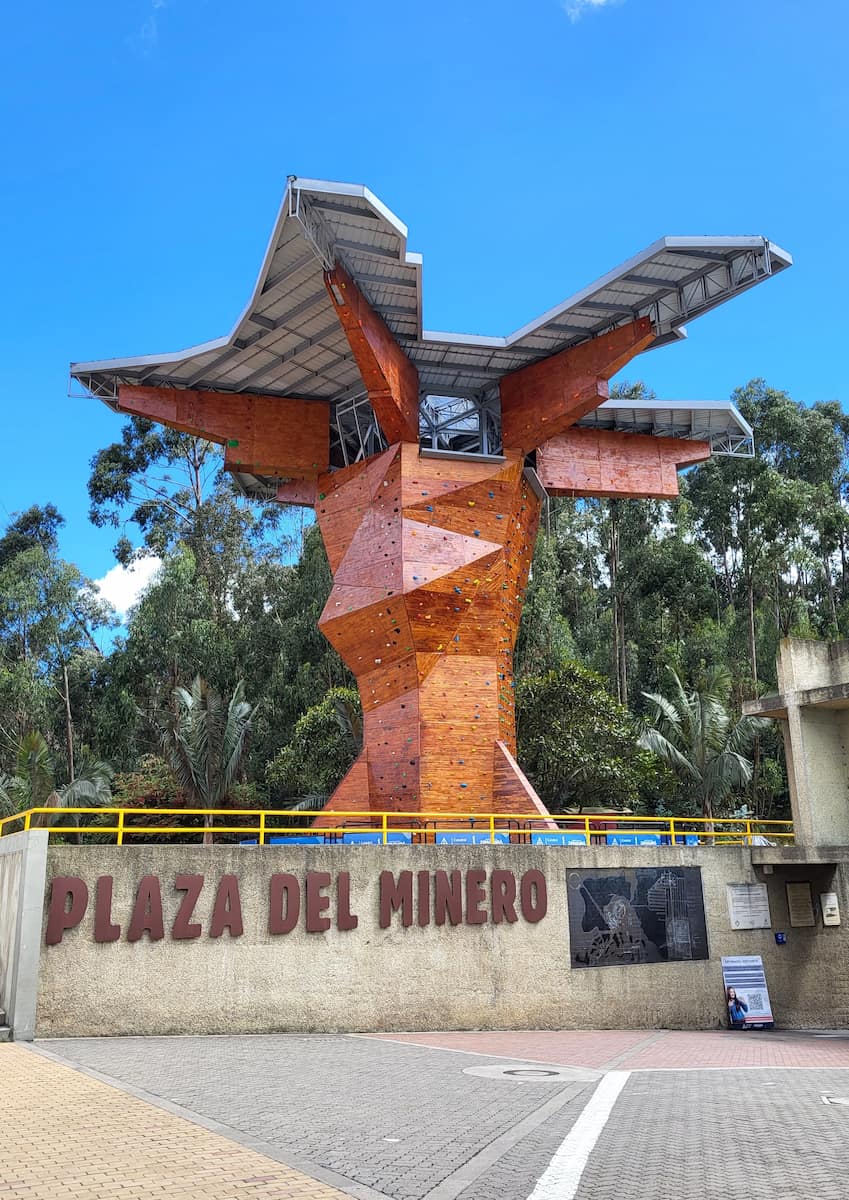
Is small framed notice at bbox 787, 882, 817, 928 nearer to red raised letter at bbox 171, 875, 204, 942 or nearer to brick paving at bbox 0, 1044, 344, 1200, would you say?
red raised letter at bbox 171, 875, 204, 942

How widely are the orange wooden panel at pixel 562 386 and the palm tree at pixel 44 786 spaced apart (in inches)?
614

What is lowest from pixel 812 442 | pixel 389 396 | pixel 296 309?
pixel 389 396

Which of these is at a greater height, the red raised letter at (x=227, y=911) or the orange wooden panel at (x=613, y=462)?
the orange wooden panel at (x=613, y=462)

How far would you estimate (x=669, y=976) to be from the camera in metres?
19.4

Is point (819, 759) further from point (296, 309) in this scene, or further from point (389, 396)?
point (296, 309)

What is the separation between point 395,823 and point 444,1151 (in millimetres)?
14942

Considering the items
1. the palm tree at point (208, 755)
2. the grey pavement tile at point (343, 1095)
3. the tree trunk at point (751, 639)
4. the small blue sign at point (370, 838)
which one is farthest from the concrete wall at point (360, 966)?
the tree trunk at point (751, 639)

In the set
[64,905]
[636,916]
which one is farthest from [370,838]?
[64,905]

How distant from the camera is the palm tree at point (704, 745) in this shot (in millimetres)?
33250

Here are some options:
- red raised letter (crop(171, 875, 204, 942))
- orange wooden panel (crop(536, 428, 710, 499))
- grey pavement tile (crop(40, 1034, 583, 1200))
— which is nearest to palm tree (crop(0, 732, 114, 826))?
red raised letter (crop(171, 875, 204, 942))

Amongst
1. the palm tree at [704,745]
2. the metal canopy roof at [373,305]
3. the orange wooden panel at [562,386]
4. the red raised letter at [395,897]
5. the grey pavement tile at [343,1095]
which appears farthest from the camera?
the palm tree at [704,745]

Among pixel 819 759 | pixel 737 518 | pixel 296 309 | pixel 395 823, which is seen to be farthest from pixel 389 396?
pixel 737 518

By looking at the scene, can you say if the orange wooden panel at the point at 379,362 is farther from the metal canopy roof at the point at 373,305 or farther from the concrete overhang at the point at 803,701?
the concrete overhang at the point at 803,701

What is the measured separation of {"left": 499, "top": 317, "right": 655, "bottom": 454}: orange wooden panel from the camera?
2369 cm
